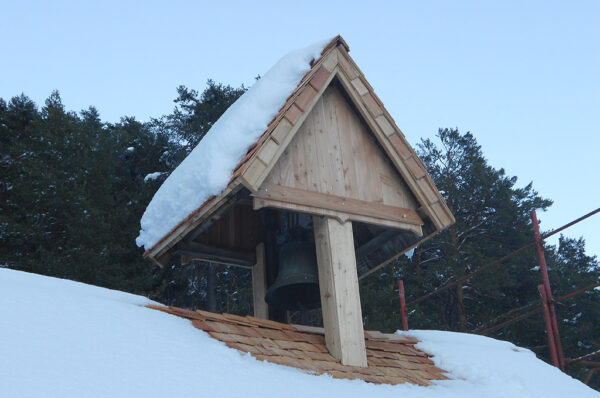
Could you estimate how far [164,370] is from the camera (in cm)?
292

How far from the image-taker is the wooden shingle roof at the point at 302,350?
3.87 m

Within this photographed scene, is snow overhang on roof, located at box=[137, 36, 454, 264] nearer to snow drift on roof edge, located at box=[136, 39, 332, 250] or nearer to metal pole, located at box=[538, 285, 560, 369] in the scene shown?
snow drift on roof edge, located at box=[136, 39, 332, 250]

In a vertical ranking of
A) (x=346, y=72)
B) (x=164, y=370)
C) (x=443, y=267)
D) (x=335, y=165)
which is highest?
(x=443, y=267)

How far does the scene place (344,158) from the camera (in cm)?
491

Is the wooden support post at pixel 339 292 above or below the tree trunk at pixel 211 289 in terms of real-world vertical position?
below

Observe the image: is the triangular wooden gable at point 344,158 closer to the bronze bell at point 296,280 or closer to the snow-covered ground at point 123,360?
the bronze bell at point 296,280

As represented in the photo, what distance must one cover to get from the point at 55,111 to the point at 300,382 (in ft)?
61.3

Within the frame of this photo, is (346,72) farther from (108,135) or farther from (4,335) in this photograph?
(108,135)

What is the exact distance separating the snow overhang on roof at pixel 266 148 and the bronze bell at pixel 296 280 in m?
0.81

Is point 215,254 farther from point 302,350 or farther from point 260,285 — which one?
point 302,350

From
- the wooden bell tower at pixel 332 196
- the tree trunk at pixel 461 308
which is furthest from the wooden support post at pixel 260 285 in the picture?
the tree trunk at pixel 461 308

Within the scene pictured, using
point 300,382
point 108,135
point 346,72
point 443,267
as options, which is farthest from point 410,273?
point 300,382

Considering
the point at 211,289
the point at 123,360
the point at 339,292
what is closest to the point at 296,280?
the point at 339,292

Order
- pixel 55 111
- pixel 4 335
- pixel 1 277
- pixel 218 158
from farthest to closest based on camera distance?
pixel 55 111 < pixel 218 158 < pixel 1 277 < pixel 4 335
